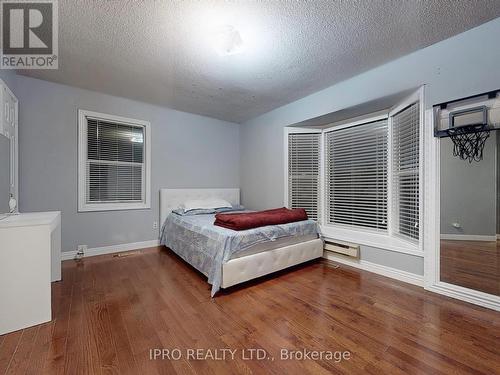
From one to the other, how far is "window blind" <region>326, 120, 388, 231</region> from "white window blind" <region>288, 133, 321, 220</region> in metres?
0.20

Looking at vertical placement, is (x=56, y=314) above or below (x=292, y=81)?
below

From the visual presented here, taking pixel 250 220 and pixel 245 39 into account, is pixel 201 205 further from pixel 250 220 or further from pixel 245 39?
pixel 245 39

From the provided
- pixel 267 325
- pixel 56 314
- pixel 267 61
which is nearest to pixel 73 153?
pixel 56 314

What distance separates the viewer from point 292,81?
3.04 metres

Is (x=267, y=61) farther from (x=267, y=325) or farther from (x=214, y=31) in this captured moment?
(x=267, y=325)

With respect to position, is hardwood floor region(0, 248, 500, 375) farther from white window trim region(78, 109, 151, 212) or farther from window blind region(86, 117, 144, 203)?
window blind region(86, 117, 144, 203)

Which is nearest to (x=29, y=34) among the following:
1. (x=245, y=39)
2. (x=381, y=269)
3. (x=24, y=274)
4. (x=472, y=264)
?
(x=245, y=39)

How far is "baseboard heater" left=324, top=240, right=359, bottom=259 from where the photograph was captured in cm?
297

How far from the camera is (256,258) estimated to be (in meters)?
2.47

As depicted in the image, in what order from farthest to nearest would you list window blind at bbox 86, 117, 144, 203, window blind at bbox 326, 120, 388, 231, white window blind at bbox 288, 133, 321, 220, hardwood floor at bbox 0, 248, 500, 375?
white window blind at bbox 288, 133, 321, 220
window blind at bbox 86, 117, 144, 203
window blind at bbox 326, 120, 388, 231
hardwood floor at bbox 0, 248, 500, 375

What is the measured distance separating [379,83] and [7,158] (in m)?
4.30

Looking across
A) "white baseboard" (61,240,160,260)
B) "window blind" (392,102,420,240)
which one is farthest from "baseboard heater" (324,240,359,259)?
"white baseboard" (61,240,160,260)

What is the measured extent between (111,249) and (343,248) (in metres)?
3.52

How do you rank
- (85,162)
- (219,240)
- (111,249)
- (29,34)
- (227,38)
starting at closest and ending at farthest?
1. (227,38)
2. (29,34)
3. (219,240)
4. (85,162)
5. (111,249)
